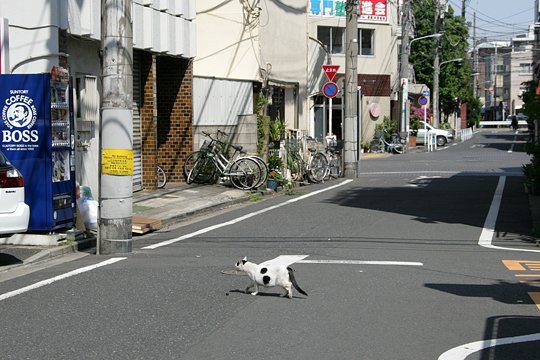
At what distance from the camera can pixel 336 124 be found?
4850 centimetres

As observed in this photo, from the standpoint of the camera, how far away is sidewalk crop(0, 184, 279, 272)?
38.5 ft

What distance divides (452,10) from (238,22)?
57800 mm

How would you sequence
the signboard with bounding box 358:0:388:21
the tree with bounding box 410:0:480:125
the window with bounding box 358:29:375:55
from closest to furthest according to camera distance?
the signboard with bounding box 358:0:388:21 < the window with bounding box 358:29:375:55 < the tree with bounding box 410:0:480:125

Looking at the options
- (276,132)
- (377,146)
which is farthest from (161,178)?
(377,146)

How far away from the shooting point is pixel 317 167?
81.4 feet

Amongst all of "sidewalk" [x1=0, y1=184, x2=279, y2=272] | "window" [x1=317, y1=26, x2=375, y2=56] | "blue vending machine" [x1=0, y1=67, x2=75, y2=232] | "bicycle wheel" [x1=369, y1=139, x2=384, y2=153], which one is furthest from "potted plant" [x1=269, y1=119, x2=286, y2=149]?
"window" [x1=317, y1=26, x2=375, y2=56]

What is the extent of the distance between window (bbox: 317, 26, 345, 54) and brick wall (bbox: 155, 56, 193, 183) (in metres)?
27.2

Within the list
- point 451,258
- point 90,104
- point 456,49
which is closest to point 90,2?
point 90,104

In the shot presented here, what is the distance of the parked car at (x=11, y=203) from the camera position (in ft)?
34.9

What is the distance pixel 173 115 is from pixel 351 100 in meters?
7.57

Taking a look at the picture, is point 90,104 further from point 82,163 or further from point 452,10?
point 452,10

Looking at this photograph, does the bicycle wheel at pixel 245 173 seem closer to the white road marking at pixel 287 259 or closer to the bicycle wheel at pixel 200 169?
the bicycle wheel at pixel 200 169

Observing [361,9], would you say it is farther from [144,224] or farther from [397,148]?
[144,224]

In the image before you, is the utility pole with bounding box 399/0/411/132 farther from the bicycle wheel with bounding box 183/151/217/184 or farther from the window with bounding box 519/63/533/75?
the window with bounding box 519/63/533/75
